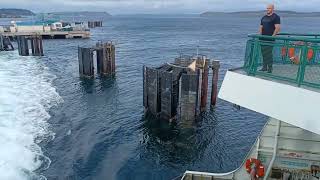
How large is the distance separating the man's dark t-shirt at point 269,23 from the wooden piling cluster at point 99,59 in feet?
107

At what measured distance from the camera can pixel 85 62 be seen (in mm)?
40500

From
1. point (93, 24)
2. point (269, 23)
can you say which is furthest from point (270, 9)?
point (93, 24)

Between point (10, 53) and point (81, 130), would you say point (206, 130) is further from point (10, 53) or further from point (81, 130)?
point (10, 53)

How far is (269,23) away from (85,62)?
33970 millimetres

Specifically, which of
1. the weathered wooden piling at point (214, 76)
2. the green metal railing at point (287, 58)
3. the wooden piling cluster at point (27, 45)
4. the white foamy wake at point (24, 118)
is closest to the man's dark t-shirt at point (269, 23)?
the green metal railing at point (287, 58)

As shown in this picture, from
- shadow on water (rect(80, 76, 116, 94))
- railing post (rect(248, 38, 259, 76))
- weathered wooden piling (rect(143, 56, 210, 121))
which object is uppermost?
railing post (rect(248, 38, 259, 76))

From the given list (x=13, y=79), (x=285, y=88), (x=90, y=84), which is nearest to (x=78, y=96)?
(x=90, y=84)

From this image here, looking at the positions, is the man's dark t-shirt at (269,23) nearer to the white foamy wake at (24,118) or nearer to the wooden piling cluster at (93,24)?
the white foamy wake at (24,118)

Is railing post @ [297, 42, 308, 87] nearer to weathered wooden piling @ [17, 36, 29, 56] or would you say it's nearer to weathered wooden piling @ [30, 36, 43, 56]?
weathered wooden piling @ [17, 36, 29, 56]

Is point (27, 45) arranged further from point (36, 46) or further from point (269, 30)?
point (269, 30)

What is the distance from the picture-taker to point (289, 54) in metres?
Result: 8.20

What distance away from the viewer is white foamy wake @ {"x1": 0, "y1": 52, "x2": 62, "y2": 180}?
60.3ft

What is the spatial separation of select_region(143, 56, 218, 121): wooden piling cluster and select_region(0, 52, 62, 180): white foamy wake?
8.26 m

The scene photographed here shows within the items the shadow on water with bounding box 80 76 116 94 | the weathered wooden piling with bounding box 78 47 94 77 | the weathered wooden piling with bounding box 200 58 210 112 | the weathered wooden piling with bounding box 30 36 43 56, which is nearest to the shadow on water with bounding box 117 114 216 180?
the weathered wooden piling with bounding box 200 58 210 112
